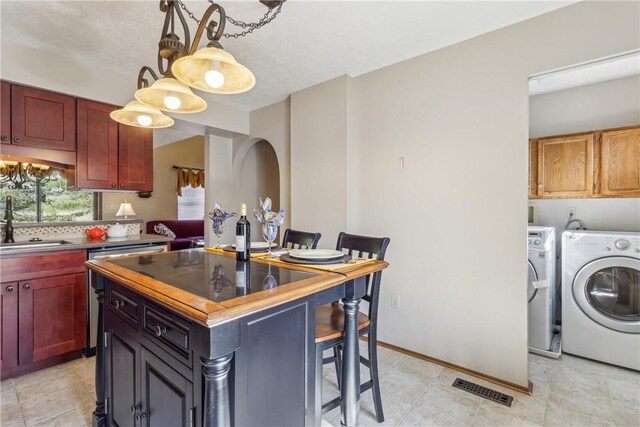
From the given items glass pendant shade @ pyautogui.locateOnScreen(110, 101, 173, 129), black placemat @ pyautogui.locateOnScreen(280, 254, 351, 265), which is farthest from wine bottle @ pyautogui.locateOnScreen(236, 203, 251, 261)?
glass pendant shade @ pyautogui.locateOnScreen(110, 101, 173, 129)

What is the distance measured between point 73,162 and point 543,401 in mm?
3974

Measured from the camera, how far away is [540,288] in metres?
2.54

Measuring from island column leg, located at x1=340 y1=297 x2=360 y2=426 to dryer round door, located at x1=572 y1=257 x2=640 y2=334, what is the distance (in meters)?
2.15

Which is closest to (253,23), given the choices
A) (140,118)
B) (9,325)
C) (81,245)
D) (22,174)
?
(140,118)

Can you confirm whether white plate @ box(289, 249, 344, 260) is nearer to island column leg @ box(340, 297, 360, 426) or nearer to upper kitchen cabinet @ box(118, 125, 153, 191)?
island column leg @ box(340, 297, 360, 426)

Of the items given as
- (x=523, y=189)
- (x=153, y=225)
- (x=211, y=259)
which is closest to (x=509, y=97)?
(x=523, y=189)

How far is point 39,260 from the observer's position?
225 centimetres

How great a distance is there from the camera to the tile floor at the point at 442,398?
175 centimetres

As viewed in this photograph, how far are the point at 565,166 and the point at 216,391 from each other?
10.7 ft

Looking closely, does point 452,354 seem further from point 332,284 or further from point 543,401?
point 332,284

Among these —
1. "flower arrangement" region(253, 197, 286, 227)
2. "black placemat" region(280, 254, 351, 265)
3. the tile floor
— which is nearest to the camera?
"black placemat" region(280, 254, 351, 265)

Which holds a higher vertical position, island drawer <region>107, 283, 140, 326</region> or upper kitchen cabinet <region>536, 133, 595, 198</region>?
upper kitchen cabinet <region>536, 133, 595, 198</region>

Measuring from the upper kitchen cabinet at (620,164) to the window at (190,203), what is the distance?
7.19m

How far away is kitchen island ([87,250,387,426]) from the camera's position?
0.91 metres
